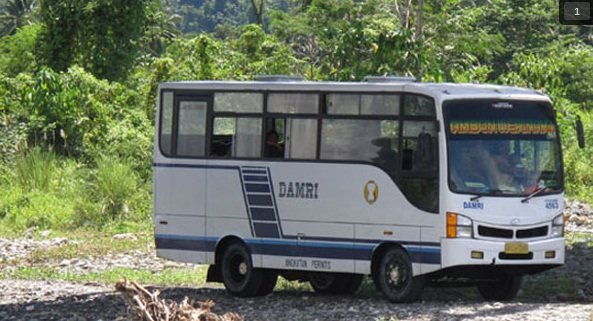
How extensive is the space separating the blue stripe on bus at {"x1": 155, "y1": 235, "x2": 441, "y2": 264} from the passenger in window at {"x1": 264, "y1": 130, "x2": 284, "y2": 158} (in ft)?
3.81

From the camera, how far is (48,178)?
33.9 metres

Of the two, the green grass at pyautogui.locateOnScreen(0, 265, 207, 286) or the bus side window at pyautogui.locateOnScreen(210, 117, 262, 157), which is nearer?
the bus side window at pyautogui.locateOnScreen(210, 117, 262, 157)

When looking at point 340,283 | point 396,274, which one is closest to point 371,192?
point 396,274

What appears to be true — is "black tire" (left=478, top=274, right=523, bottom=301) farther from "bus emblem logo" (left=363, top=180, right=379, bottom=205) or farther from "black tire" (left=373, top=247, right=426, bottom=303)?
"bus emblem logo" (left=363, top=180, right=379, bottom=205)

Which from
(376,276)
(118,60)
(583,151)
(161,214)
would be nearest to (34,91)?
(118,60)

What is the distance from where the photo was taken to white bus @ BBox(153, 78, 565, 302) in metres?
17.2

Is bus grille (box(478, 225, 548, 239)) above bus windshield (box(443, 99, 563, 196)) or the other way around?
the other way around

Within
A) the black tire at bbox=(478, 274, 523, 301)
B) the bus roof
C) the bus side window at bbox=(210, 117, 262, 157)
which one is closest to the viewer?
the bus roof

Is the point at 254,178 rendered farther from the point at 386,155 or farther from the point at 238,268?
the point at 386,155

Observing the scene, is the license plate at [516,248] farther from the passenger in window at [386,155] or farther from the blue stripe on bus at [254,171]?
the blue stripe on bus at [254,171]

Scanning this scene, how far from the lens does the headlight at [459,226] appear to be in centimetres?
1705

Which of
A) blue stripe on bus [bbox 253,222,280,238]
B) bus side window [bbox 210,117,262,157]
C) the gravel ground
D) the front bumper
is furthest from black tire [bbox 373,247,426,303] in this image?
bus side window [bbox 210,117,262,157]

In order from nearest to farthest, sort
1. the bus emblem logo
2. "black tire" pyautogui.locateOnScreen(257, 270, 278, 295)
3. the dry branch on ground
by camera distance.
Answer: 1. the dry branch on ground
2. the bus emblem logo
3. "black tire" pyautogui.locateOnScreen(257, 270, 278, 295)

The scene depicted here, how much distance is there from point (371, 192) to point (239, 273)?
2.78m
